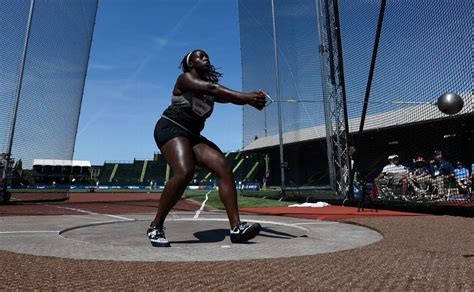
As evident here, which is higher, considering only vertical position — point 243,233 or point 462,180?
point 462,180

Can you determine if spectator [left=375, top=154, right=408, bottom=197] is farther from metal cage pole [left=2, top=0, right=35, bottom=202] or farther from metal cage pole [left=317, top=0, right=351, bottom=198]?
metal cage pole [left=2, top=0, right=35, bottom=202]

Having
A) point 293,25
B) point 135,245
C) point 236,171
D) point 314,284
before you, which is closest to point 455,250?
point 314,284

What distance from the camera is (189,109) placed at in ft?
13.1

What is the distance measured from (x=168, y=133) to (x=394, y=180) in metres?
8.69

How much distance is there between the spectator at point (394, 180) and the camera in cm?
1078

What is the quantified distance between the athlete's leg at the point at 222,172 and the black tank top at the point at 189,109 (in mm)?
230

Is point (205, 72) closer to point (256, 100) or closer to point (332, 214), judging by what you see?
point (256, 100)

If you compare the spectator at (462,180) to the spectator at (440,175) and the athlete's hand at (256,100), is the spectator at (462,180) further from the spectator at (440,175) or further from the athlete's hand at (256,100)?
the athlete's hand at (256,100)

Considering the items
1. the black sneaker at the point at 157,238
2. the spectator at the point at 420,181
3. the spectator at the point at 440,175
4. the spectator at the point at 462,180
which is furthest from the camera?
the spectator at the point at 420,181

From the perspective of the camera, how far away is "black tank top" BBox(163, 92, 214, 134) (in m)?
3.98

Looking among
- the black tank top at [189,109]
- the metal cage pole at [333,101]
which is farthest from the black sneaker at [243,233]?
the metal cage pole at [333,101]

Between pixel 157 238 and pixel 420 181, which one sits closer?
pixel 157 238

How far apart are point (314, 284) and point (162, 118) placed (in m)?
2.50

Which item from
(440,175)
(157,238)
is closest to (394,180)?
(440,175)
